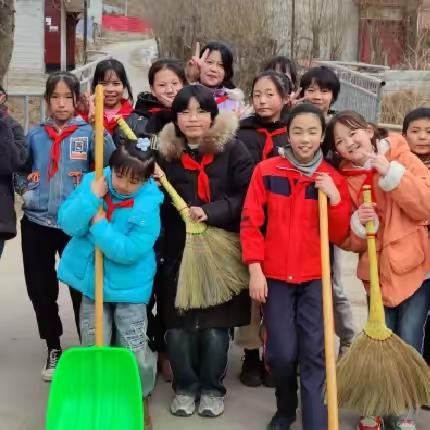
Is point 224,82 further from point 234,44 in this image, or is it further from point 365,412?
point 234,44

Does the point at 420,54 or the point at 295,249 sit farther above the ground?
the point at 420,54

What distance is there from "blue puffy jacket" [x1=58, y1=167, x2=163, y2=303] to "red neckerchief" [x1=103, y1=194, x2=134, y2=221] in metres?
0.01

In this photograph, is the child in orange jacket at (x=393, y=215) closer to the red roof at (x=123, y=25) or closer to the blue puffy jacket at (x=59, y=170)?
the blue puffy jacket at (x=59, y=170)

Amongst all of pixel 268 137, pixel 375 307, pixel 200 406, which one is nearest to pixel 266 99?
pixel 268 137

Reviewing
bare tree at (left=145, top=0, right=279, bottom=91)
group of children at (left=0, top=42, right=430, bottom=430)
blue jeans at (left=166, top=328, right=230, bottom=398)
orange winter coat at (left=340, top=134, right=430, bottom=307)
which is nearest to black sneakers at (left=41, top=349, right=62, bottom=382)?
group of children at (left=0, top=42, right=430, bottom=430)

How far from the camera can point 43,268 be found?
3842 mm

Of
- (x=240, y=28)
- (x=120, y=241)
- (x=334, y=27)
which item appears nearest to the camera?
(x=120, y=241)

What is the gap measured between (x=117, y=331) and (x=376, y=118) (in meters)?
8.24

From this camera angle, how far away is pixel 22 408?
366cm

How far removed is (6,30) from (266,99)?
20.4 ft

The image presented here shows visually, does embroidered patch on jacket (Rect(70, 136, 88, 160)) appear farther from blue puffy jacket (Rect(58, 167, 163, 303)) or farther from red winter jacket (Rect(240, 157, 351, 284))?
red winter jacket (Rect(240, 157, 351, 284))

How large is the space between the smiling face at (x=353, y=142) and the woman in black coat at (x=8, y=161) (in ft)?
4.95

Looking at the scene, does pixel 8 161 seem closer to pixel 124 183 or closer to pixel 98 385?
pixel 124 183

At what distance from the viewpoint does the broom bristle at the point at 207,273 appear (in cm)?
336
